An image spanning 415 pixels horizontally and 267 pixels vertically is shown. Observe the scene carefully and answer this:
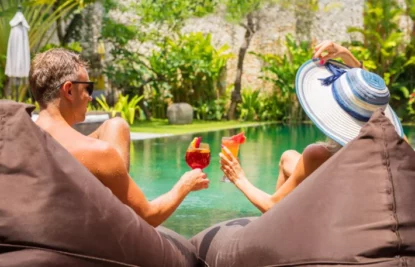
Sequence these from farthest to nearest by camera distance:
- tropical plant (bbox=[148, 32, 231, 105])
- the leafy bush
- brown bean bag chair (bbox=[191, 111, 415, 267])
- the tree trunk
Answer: the tree trunk, the leafy bush, tropical plant (bbox=[148, 32, 231, 105]), brown bean bag chair (bbox=[191, 111, 415, 267])

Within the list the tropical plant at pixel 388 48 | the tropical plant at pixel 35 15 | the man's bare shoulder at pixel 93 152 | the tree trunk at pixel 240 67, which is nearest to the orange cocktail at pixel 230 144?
the man's bare shoulder at pixel 93 152

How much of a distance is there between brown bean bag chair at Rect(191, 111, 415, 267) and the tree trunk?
17.4 meters

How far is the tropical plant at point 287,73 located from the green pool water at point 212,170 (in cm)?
277

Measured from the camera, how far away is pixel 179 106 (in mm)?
17422

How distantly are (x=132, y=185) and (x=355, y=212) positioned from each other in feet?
2.52

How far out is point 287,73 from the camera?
1878cm

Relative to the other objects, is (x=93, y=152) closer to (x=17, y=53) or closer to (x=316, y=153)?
(x=316, y=153)

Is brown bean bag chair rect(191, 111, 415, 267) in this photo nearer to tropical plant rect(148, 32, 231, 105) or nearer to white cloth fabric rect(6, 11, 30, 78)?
white cloth fabric rect(6, 11, 30, 78)

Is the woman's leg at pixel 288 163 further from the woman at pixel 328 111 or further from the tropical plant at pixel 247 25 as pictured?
the tropical plant at pixel 247 25

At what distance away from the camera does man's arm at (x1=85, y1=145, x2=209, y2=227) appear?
7.75 ft

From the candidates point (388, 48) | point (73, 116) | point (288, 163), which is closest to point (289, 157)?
point (288, 163)

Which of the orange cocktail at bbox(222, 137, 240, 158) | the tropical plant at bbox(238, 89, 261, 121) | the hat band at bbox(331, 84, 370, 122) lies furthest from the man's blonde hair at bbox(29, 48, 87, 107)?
the tropical plant at bbox(238, 89, 261, 121)

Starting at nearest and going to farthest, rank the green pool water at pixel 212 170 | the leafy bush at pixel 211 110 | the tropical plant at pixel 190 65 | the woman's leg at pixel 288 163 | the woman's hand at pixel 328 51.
→ the woman's hand at pixel 328 51 → the woman's leg at pixel 288 163 → the green pool water at pixel 212 170 → the tropical plant at pixel 190 65 → the leafy bush at pixel 211 110

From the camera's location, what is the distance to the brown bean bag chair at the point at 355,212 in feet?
6.49
